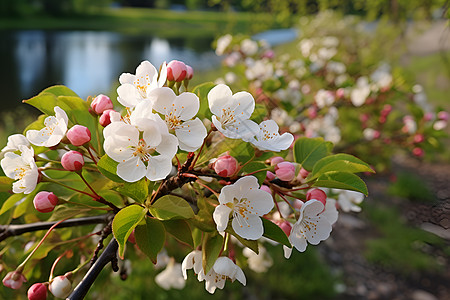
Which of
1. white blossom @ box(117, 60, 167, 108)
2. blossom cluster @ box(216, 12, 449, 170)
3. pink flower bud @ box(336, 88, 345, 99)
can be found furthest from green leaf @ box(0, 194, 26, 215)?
pink flower bud @ box(336, 88, 345, 99)

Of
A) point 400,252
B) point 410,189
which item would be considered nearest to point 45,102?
point 400,252

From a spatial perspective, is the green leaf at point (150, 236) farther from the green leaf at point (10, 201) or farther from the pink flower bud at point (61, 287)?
the green leaf at point (10, 201)

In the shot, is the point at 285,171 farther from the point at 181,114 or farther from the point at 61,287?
the point at 61,287

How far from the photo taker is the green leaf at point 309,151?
715 millimetres

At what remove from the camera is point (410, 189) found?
3.90 metres

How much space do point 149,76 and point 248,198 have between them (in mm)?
291

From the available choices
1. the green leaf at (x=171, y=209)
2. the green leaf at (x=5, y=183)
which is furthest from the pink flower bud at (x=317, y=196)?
the green leaf at (x=5, y=183)

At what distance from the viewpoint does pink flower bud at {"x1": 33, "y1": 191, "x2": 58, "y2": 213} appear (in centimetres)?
64

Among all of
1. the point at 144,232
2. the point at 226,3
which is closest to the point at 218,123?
the point at 144,232

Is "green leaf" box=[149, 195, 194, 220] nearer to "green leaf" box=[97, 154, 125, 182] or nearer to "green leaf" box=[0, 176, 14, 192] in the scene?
"green leaf" box=[97, 154, 125, 182]

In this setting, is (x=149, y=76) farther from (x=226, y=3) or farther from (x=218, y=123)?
(x=226, y=3)

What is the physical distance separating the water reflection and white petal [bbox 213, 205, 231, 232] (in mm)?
7622

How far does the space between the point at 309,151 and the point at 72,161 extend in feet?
1.46

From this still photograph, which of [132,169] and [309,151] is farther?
[309,151]
